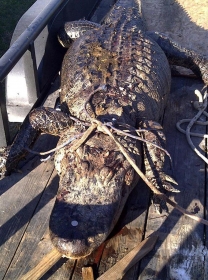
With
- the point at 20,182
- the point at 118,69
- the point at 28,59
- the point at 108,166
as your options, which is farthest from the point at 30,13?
the point at 108,166

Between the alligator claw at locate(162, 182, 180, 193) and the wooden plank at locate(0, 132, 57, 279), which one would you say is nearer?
the wooden plank at locate(0, 132, 57, 279)

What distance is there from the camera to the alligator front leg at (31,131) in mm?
2826

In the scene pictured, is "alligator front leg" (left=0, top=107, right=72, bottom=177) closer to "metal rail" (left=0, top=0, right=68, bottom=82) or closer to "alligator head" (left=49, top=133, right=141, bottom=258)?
"alligator head" (left=49, top=133, right=141, bottom=258)

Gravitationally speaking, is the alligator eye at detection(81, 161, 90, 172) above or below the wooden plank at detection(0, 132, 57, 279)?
above

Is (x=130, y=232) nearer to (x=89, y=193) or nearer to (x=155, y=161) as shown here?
(x=89, y=193)

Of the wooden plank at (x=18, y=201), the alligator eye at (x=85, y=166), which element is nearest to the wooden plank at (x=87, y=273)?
the wooden plank at (x=18, y=201)

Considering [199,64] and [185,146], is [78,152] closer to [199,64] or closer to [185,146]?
[185,146]

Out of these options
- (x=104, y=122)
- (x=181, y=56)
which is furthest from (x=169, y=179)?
(x=181, y=56)

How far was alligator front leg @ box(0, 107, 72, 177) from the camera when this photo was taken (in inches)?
111

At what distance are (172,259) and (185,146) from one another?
1.13 metres

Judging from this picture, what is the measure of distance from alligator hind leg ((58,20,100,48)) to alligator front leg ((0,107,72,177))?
4.65 feet

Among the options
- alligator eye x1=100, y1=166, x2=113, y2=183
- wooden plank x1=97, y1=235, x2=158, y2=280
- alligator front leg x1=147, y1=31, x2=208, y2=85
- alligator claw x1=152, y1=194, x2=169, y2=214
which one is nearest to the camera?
wooden plank x1=97, y1=235, x2=158, y2=280

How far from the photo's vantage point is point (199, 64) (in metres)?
4.03

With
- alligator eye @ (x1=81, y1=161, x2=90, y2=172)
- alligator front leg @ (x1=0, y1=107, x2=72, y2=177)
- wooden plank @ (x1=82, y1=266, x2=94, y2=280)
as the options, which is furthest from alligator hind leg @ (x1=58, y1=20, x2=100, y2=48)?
wooden plank @ (x1=82, y1=266, x2=94, y2=280)
